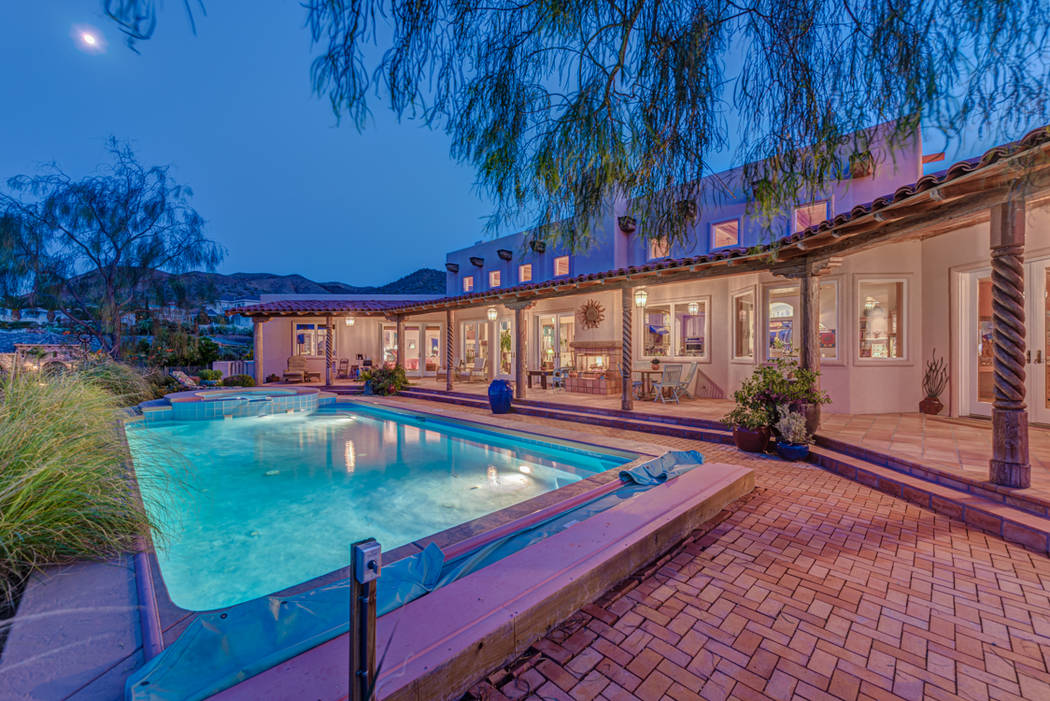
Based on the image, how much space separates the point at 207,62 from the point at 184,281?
15.3 metres

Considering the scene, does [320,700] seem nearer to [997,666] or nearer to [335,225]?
[997,666]

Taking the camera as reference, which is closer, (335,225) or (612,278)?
(612,278)

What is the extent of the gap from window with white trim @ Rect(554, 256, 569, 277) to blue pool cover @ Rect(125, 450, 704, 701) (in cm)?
1131

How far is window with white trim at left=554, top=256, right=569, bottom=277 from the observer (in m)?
13.3

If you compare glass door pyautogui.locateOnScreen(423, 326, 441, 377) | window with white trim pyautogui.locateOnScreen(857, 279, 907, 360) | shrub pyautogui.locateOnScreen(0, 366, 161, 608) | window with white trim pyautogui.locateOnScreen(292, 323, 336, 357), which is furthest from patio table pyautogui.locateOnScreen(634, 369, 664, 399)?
window with white trim pyautogui.locateOnScreen(292, 323, 336, 357)

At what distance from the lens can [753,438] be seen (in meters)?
5.70

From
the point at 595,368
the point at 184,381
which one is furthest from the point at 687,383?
the point at 184,381

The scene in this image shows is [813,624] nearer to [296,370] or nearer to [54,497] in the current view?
[54,497]

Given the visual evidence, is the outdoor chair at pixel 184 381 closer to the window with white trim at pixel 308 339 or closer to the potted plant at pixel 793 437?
the window with white trim at pixel 308 339

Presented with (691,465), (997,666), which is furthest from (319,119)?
(691,465)

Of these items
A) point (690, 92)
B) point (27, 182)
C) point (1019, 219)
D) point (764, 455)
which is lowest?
point (764, 455)

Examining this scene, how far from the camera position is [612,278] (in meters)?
8.25

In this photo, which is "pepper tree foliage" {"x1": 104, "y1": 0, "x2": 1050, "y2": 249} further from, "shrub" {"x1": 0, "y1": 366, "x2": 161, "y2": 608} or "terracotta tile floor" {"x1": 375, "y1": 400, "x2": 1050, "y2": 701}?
"shrub" {"x1": 0, "y1": 366, "x2": 161, "y2": 608}

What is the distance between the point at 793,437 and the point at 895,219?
8.64 ft
